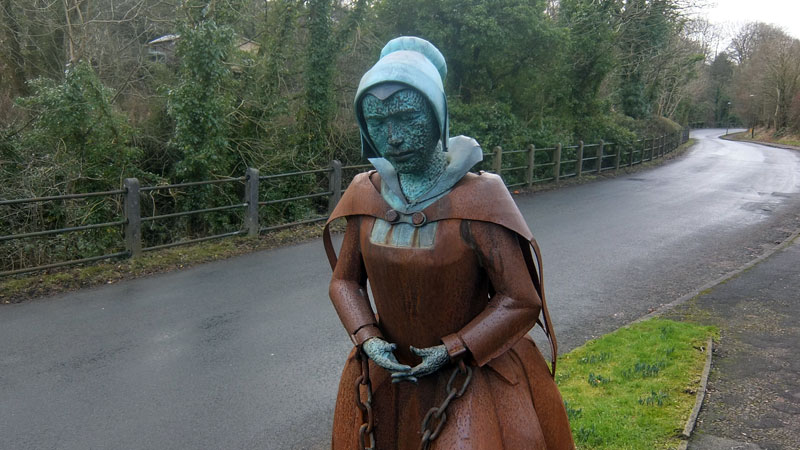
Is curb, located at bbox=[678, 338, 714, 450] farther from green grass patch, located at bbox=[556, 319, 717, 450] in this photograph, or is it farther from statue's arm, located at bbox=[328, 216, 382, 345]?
statue's arm, located at bbox=[328, 216, 382, 345]

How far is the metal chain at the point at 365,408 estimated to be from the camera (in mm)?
2188

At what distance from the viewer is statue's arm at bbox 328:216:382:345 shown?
2.23 meters

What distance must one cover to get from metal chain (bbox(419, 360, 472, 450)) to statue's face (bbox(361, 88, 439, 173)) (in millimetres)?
717

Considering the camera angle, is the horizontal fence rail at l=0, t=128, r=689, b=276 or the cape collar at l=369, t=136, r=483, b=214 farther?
the horizontal fence rail at l=0, t=128, r=689, b=276

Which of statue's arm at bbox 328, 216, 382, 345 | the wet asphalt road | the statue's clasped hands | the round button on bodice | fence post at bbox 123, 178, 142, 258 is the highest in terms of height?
the round button on bodice

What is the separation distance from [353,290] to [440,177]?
55cm

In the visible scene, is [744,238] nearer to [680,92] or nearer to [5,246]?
[5,246]

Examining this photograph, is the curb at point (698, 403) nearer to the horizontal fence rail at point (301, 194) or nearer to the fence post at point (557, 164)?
the horizontal fence rail at point (301, 194)

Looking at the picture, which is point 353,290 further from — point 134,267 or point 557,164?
point 557,164

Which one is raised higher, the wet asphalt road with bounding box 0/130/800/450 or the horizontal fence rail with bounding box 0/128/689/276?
the horizontal fence rail with bounding box 0/128/689/276

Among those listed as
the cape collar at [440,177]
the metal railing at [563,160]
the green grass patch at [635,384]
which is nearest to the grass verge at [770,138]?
the metal railing at [563,160]

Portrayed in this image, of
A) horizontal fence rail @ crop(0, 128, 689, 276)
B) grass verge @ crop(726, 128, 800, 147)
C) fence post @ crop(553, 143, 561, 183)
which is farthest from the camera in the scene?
grass verge @ crop(726, 128, 800, 147)

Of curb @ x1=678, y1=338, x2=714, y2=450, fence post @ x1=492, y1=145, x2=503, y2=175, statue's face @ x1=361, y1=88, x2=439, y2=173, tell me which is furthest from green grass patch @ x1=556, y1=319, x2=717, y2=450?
fence post @ x1=492, y1=145, x2=503, y2=175

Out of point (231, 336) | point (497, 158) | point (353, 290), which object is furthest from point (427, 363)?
point (497, 158)
